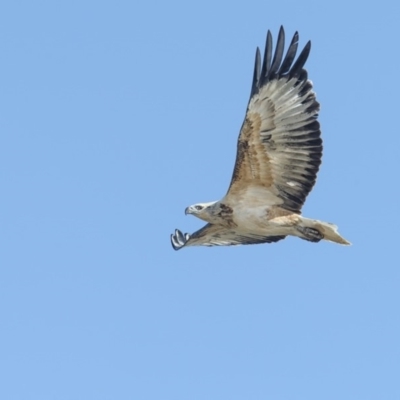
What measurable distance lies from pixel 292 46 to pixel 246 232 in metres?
2.80

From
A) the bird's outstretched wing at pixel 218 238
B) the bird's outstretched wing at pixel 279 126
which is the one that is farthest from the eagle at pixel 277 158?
the bird's outstretched wing at pixel 218 238

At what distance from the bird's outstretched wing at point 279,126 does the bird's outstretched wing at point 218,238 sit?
1228mm

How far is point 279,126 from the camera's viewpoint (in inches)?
1083

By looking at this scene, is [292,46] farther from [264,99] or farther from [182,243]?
[182,243]

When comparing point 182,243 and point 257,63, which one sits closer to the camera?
point 257,63

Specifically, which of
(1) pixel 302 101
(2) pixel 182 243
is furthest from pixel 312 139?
(2) pixel 182 243

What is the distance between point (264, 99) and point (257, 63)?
0.49 meters

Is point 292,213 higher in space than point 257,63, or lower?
lower

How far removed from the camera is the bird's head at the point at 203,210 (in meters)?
28.0

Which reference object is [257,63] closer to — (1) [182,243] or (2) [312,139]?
(2) [312,139]

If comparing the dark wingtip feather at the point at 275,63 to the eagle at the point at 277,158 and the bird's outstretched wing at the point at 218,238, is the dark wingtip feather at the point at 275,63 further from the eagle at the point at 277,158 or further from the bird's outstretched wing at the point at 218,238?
the bird's outstretched wing at the point at 218,238

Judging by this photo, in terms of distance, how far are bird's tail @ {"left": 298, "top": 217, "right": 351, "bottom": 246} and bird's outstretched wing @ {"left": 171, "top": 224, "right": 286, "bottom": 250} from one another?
1367 mm

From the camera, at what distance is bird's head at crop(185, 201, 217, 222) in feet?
91.9

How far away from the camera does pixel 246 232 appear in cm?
2831
